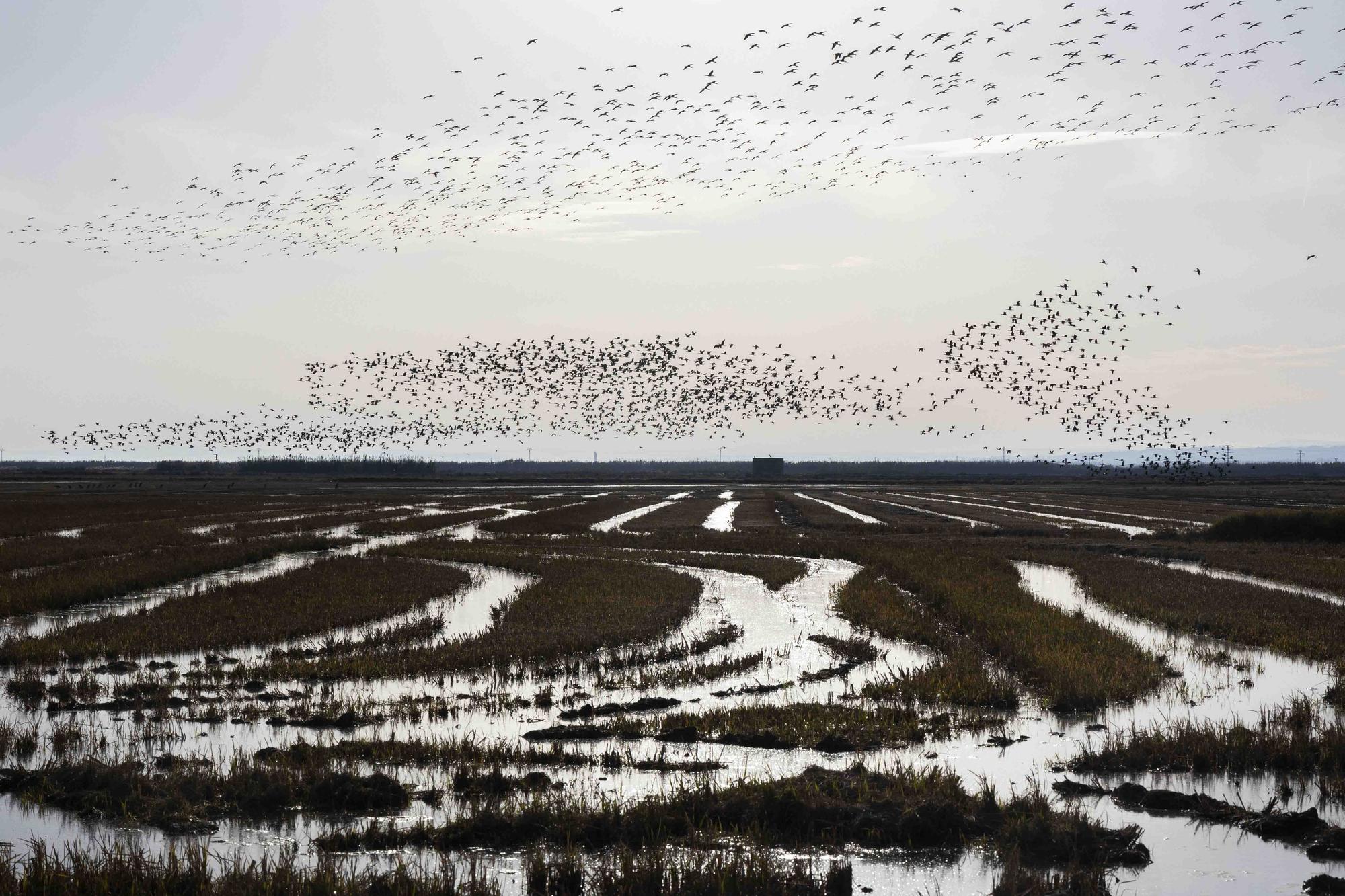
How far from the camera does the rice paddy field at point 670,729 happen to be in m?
8.73

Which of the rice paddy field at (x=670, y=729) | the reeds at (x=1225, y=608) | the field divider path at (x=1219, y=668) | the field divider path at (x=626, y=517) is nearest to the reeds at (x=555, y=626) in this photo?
the rice paddy field at (x=670, y=729)

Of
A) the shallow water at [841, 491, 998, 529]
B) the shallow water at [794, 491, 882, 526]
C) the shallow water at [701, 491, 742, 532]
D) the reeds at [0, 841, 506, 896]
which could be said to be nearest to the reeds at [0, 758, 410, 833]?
the reeds at [0, 841, 506, 896]

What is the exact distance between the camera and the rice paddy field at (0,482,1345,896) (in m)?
8.73

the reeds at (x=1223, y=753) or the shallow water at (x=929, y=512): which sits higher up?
the reeds at (x=1223, y=753)

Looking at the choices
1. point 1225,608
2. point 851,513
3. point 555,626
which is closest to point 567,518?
point 851,513

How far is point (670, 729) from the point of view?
12.8 m

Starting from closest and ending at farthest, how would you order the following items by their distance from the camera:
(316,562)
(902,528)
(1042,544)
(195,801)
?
(195,801) → (316,562) → (1042,544) → (902,528)

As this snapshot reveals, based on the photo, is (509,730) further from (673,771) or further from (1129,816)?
(1129,816)

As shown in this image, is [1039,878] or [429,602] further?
[429,602]

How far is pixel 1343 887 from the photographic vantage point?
8188mm

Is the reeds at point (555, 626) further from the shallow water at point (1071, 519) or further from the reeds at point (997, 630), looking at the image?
the shallow water at point (1071, 519)

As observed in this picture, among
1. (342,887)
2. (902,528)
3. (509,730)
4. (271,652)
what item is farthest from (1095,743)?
(902,528)

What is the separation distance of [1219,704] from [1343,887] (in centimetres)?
663

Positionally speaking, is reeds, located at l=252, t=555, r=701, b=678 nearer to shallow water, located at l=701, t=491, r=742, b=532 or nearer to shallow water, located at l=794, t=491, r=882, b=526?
shallow water, located at l=701, t=491, r=742, b=532
